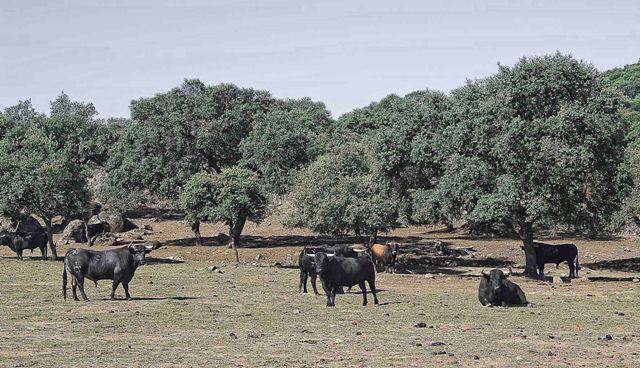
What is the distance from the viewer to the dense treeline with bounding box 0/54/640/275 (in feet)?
126

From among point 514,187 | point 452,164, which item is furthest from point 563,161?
point 452,164

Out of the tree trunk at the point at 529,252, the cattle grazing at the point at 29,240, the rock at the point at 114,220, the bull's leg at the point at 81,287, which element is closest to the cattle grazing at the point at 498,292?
the bull's leg at the point at 81,287

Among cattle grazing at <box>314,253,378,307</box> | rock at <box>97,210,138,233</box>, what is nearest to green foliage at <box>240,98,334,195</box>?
rock at <box>97,210,138,233</box>

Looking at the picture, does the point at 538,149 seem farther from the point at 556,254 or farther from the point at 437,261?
the point at 437,261

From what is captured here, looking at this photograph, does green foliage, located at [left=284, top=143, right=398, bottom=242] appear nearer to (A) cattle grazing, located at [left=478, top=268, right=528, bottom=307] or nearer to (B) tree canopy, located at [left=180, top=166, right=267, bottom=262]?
(B) tree canopy, located at [left=180, top=166, right=267, bottom=262]

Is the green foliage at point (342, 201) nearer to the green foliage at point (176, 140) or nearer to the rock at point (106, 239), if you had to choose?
the green foliage at point (176, 140)

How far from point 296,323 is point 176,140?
147 ft

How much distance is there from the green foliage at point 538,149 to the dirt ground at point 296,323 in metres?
3.66

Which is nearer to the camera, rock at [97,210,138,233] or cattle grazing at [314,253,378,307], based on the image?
cattle grazing at [314,253,378,307]

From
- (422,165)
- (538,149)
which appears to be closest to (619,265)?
(422,165)

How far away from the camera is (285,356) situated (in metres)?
17.1

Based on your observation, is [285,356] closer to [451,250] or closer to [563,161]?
[563,161]

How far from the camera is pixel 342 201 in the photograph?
45.9 m

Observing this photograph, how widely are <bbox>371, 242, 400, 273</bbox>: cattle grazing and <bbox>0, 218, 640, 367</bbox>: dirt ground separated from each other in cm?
137
